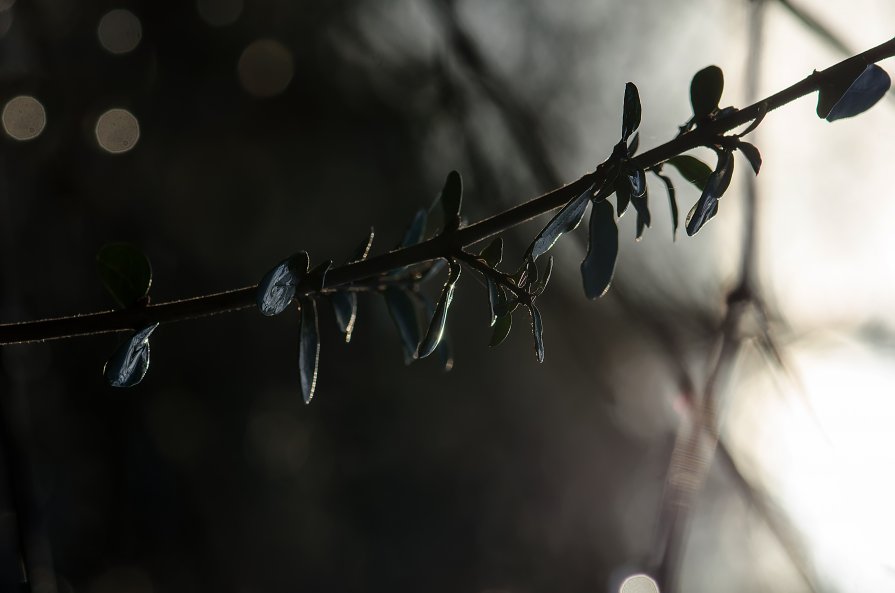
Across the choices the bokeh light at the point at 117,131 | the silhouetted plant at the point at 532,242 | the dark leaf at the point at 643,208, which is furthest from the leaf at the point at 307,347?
the bokeh light at the point at 117,131

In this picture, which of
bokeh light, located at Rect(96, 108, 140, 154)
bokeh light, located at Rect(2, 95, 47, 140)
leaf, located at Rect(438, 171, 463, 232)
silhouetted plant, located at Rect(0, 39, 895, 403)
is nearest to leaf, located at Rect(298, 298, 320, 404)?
silhouetted plant, located at Rect(0, 39, 895, 403)

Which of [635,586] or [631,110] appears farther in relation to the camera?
[635,586]

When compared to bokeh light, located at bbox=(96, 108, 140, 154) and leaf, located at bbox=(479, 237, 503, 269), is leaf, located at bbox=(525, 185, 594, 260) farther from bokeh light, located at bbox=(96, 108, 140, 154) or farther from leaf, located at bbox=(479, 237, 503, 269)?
bokeh light, located at bbox=(96, 108, 140, 154)

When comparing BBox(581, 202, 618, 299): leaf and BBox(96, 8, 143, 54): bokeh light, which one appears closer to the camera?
BBox(581, 202, 618, 299): leaf

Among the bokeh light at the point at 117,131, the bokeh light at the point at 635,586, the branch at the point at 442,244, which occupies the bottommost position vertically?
the bokeh light at the point at 635,586

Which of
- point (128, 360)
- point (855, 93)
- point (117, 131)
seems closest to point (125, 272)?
point (128, 360)

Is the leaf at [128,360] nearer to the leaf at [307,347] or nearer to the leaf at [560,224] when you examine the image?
the leaf at [307,347]

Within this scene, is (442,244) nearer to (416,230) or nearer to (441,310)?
(441,310)
